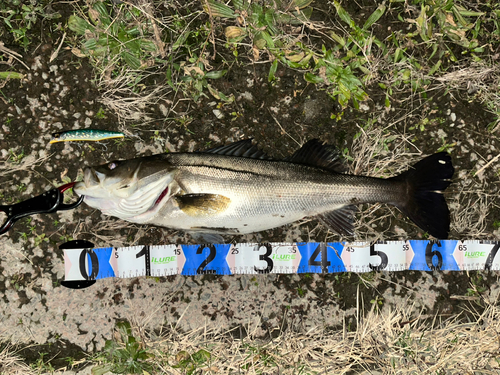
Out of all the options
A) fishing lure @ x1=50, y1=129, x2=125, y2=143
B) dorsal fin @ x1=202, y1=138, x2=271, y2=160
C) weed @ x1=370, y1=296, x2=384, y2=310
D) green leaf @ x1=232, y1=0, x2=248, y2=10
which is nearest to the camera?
dorsal fin @ x1=202, y1=138, x2=271, y2=160

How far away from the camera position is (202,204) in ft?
9.77

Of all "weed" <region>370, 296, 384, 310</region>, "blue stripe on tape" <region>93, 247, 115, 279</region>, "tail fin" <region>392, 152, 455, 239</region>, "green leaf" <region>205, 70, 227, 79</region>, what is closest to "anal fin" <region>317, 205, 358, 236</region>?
"tail fin" <region>392, 152, 455, 239</region>

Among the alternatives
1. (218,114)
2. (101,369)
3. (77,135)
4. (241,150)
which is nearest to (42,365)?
(101,369)

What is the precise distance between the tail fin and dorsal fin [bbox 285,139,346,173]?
2.31ft

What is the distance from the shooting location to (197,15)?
3.61 meters

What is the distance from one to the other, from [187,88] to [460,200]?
310 centimetres

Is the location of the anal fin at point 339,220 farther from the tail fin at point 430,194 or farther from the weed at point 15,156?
the weed at point 15,156

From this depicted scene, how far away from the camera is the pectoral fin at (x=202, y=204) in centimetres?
297

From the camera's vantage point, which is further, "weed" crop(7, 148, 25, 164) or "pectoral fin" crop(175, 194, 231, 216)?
"weed" crop(7, 148, 25, 164)

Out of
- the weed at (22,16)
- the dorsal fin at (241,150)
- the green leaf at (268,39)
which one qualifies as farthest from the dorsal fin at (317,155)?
the weed at (22,16)

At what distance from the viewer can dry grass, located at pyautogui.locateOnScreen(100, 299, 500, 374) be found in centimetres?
352

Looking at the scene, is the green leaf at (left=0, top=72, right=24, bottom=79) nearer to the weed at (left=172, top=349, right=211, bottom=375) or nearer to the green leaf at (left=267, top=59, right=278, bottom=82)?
the green leaf at (left=267, top=59, right=278, bottom=82)

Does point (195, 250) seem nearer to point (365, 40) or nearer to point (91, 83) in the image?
point (91, 83)

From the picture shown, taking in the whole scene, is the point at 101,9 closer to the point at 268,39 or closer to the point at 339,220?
the point at 268,39
